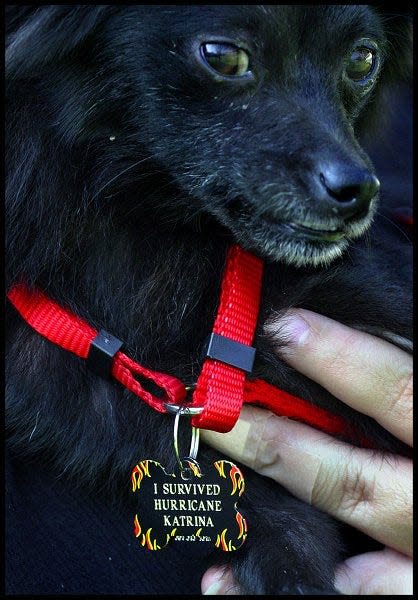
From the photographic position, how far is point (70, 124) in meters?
1.28

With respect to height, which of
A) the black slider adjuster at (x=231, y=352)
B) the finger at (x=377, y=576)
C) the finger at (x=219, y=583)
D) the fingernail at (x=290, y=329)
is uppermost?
the black slider adjuster at (x=231, y=352)

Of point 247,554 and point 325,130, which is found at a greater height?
point 325,130

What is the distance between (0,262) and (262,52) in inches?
21.7

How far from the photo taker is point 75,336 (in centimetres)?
129

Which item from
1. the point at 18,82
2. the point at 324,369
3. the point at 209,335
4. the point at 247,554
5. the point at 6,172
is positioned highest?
the point at 18,82

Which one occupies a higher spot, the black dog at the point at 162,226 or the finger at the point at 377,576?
the black dog at the point at 162,226

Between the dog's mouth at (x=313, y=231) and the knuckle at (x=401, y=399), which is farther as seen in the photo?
the knuckle at (x=401, y=399)

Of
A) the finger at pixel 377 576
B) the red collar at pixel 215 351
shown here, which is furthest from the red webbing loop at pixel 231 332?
the finger at pixel 377 576

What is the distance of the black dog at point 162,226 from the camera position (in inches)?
48.2

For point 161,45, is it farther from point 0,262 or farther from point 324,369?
point 324,369

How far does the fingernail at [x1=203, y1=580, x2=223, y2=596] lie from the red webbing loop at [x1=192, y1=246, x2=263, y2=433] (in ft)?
0.90

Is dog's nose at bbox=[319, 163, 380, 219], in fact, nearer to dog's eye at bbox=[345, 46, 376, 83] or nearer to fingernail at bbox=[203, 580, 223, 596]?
dog's eye at bbox=[345, 46, 376, 83]

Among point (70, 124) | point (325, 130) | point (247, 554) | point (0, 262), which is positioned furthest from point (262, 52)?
point (247, 554)

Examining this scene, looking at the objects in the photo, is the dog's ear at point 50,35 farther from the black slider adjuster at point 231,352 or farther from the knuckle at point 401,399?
the knuckle at point 401,399
